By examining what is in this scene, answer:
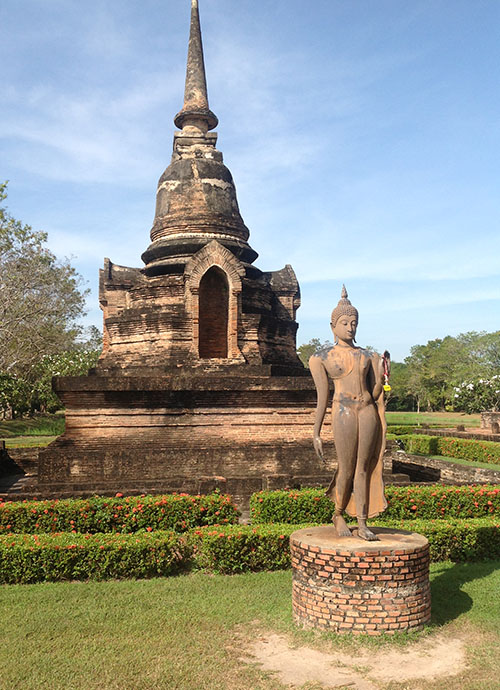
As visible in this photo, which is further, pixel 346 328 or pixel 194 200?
pixel 194 200

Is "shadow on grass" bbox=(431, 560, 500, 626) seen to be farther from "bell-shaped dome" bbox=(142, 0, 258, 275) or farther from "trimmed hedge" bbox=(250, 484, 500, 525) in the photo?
"bell-shaped dome" bbox=(142, 0, 258, 275)

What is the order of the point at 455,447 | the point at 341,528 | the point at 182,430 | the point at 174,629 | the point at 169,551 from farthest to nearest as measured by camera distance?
the point at 455,447, the point at 182,430, the point at 169,551, the point at 341,528, the point at 174,629

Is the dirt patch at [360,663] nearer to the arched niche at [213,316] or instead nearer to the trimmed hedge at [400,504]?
the trimmed hedge at [400,504]

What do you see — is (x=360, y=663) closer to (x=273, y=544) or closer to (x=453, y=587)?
(x=453, y=587)

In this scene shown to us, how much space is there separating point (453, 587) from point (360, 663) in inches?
90.4

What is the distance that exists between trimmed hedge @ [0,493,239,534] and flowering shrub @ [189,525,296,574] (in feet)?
3.67

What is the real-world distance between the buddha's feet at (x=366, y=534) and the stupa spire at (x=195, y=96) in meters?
14.0

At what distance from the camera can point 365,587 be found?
4.98m

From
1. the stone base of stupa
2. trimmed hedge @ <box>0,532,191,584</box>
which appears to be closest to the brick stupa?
the stone base of stupa

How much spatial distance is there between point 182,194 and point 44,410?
34.9 meters

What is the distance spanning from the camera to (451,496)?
9.10 meters

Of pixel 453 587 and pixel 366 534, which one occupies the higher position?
pixel 366 534

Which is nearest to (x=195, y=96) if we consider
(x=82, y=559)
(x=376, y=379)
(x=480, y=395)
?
(x=376, y=379)

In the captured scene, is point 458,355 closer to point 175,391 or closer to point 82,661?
point 175,391
